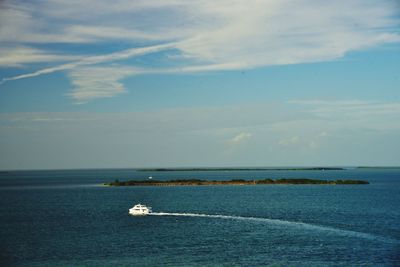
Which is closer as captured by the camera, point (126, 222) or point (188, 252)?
point (188, 252)

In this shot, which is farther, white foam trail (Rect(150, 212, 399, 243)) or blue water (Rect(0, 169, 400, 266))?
white foam trail (Rect(150, 212, 399, 243))

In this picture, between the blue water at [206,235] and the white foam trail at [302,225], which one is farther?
the white foam trail at [302,225]

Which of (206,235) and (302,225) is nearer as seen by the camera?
(206,235)

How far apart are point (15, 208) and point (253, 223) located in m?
66.3

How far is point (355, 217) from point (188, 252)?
46.5m

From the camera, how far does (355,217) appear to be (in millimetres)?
97625

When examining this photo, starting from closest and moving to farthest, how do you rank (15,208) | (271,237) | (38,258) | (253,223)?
1. (38,258)
2. (271,237)
3. (253,223)
4. (15,208)

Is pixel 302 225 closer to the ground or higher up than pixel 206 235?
higher up

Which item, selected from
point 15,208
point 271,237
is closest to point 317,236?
point 271,237

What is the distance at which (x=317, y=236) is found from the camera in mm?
74562

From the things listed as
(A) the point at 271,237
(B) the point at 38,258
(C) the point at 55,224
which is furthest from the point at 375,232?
(C) the point at 55,224

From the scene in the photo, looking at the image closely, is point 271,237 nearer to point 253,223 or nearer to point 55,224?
point 253,223

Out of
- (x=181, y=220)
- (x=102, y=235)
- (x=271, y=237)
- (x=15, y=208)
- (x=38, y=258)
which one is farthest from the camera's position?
(x=15, y=208)

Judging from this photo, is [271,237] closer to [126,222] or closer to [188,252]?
[188,252]
